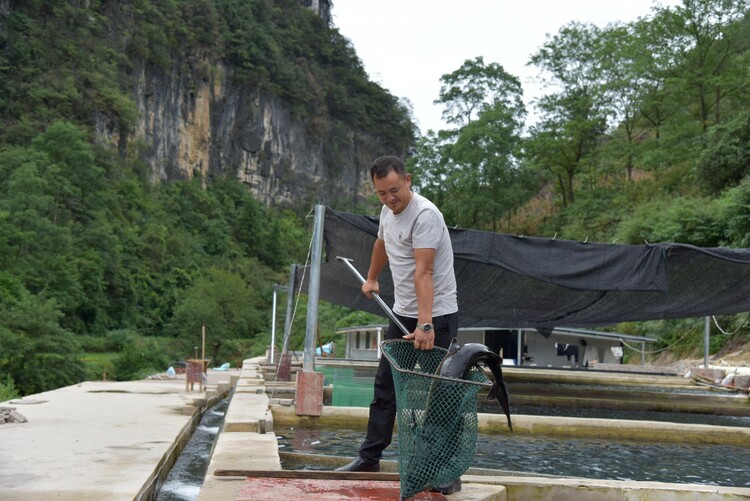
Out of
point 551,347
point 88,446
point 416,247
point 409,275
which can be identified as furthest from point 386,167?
point 551,347

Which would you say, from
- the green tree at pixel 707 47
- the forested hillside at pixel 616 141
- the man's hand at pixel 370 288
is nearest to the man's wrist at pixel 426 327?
the man's hand at pixel 370 288

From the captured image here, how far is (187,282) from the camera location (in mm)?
67500

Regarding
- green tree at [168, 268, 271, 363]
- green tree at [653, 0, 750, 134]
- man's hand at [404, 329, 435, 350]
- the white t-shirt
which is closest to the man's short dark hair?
the white t-shirt

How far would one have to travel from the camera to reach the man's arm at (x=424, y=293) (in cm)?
346

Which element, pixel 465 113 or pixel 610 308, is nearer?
pixel 610 308

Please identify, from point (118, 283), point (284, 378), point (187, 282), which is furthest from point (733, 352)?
point (187, 282)

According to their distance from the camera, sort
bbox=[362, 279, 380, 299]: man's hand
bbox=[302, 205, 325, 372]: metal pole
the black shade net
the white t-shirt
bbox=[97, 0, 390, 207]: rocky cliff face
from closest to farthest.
→ 1. the white t-shirt
2. bbox=[362, 279, 380, 299]: man's hand
3. bbox=[302, 205, 325, 372]: metal pole
4. the black shade net
5. bbox=[97, 0, 390, 207]: rocky cliff face

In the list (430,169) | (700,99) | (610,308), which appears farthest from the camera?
(430,169)

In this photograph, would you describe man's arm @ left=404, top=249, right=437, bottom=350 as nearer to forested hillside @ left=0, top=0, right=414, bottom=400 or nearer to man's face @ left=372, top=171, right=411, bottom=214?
man's face @ left=372, top=171, right=411, bottom=214

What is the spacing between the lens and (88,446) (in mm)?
6016

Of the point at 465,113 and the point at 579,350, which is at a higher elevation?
the point at 465,113

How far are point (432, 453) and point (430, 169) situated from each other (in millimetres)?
40805

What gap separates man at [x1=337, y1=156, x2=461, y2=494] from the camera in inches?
139

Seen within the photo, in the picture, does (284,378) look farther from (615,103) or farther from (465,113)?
(465,113)
